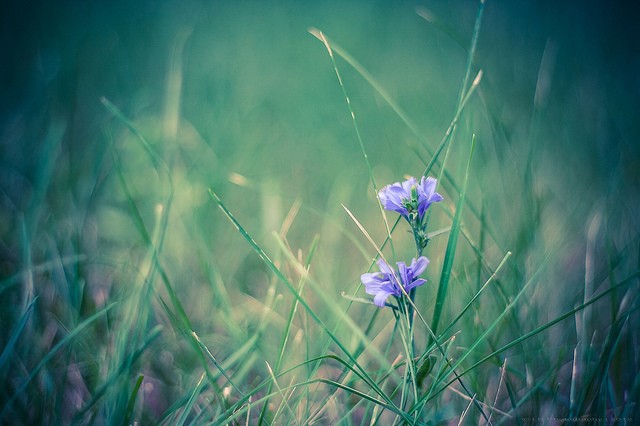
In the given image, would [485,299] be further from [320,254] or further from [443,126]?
[443,126]

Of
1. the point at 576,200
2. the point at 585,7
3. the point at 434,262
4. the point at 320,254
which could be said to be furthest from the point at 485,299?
the point at 585,7

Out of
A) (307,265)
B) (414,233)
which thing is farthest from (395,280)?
(307,265)

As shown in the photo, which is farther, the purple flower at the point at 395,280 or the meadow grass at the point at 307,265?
the meadow grass at the point at 307,265

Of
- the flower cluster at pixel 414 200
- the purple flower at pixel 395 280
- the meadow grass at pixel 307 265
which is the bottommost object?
the meadow grass at pixel 307 265

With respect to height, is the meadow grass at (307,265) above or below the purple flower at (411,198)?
below

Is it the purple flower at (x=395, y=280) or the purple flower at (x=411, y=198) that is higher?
the purple flower at (x=411, y=198)

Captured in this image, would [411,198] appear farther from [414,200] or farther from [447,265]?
[447,265]
